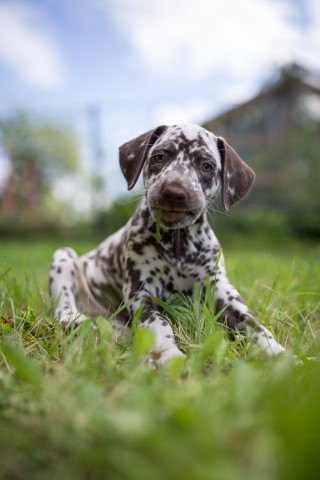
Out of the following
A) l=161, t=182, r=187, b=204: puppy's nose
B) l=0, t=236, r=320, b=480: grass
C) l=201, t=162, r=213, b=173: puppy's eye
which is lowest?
l=0, t=236, r=320, b=480: grass

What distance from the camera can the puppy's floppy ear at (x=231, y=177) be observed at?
3463mm

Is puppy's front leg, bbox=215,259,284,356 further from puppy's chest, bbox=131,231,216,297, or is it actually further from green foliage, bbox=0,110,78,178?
green foliage, bbox=0,110,78,178

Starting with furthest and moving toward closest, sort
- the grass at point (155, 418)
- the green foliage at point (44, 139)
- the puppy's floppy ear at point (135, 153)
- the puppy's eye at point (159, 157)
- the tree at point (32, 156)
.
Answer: the green foliage at point (44, 139) → the tree at point (32, 156) → the puppy's floppy ear at point (135, 153) → the puppy's eye at point (159, 157) → the grass at point (155, 418)

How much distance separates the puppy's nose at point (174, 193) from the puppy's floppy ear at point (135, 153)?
0.55 meters

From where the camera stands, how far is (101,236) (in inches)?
563

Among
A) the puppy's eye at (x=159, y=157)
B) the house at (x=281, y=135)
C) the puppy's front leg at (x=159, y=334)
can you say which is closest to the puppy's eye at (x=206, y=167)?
the puppy's eye at (x=159, y=157)

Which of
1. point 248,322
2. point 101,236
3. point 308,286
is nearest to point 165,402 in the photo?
point 248,322

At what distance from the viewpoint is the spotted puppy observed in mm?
3008

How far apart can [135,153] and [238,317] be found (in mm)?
1409

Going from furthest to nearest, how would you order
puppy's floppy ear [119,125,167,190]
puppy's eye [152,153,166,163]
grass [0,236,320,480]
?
1. puppy's floppy ear [119,125,167,190]
2. puppy's eye [152,153,166,163]
3. grass [0,236,320,480]

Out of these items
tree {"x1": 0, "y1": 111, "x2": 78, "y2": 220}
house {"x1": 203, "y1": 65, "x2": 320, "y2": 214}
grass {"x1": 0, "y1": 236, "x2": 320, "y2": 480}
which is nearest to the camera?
grass {"x1": 0, "y1": 236, "x2": 320, "y2": 480}

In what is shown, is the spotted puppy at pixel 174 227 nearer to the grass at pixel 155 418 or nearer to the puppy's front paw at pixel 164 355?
the puppy's front paw at pixel 164 355

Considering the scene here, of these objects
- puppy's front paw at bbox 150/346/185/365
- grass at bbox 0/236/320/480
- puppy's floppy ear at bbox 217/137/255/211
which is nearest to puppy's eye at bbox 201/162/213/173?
puppy's floppy ear at bbox 217/137/255/211

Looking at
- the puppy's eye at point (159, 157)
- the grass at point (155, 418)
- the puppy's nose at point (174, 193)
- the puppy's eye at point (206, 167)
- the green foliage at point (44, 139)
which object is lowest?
the grass at point (155, 418)
